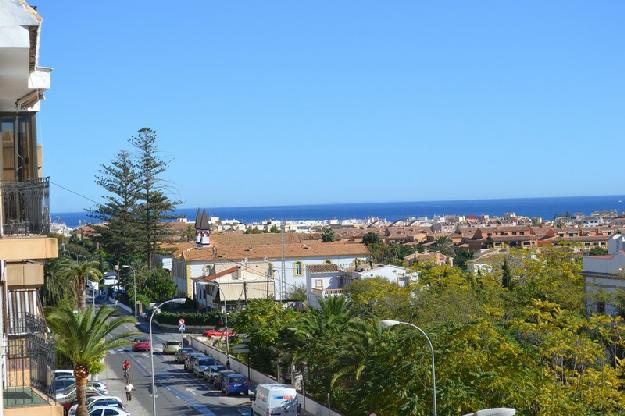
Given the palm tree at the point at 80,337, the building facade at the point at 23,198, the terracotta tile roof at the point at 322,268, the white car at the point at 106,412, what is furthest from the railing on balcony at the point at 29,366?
the terracotta tile roof at the point at 322,268

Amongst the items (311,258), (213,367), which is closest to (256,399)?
(213,367)

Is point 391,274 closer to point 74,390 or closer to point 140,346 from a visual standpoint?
point 140,346

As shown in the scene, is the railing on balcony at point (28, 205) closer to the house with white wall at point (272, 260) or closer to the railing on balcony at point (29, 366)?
the railing on balcony at point (29, 366)

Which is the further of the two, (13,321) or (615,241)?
(615,241)

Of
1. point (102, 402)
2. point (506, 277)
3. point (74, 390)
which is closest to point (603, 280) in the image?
point (506, 277)

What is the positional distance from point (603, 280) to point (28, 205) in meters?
42.2

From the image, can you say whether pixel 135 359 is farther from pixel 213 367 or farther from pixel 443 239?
pixel 443 239

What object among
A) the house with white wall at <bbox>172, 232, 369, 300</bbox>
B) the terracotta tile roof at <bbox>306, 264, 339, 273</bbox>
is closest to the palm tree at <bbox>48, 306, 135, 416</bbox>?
the house with white wall at <bbox>172, 232, 369, 300</bbox>

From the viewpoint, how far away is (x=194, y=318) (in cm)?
6675

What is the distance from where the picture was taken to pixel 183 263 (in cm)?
8138

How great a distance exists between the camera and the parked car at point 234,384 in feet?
138

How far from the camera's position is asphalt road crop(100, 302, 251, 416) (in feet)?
127

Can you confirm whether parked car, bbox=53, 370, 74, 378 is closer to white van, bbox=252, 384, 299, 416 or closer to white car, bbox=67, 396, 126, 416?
white car, bbox=67, 396, 126, 416

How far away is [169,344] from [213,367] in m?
11.5
